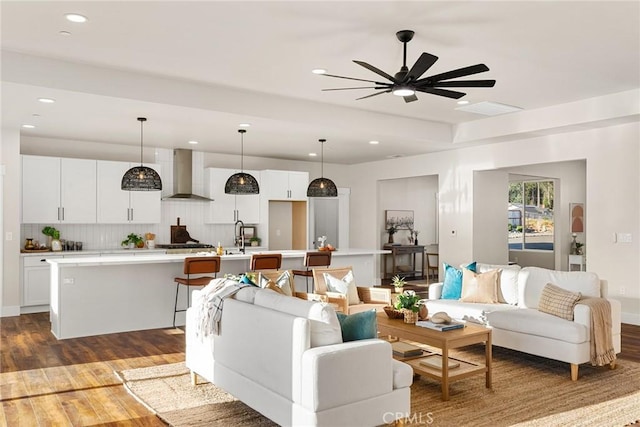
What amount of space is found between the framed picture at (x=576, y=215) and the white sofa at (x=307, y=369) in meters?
9.27

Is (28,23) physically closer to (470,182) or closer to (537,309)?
(537,309)

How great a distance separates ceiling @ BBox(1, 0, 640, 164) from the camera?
12.7 feet

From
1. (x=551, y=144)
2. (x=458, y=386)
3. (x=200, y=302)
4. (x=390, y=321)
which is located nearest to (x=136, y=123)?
(x=200, y=302)

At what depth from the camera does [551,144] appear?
7723mm

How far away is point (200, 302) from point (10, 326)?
3998 millimetres

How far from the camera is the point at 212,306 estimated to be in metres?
3.88

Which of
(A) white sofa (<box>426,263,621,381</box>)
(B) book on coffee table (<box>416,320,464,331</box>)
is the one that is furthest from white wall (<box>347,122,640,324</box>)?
(B) book on coffee table (<box>416,320,464,331</box>)

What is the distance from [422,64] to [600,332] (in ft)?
9.23

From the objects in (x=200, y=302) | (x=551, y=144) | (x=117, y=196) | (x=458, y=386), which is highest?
(x=551, y=144)

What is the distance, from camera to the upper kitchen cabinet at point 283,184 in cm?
983

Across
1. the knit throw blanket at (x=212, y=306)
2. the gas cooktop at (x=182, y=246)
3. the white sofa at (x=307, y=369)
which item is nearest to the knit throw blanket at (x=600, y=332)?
the white sofa at (x=307, y=369)

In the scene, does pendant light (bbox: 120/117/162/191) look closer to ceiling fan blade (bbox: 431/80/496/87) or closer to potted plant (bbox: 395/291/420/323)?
potted plant (bbox: 395/291/420/323)

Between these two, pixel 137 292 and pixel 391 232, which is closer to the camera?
pixel 137 292

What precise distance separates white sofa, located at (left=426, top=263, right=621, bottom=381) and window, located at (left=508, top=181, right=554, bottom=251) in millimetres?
6113
